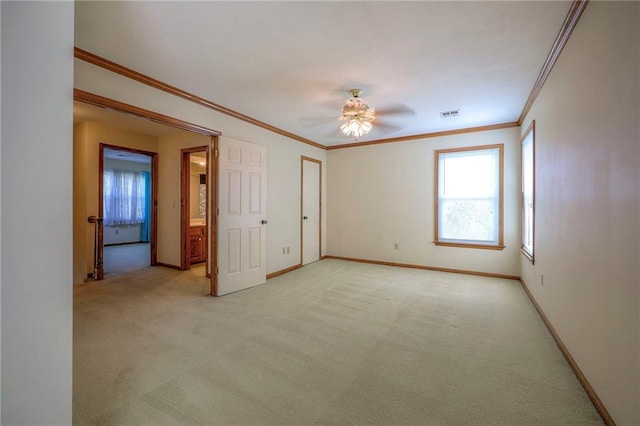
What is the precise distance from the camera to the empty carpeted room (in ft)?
3.93

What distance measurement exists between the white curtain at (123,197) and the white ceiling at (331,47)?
22.8 ft

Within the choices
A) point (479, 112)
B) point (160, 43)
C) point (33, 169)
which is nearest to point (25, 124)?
point (33, 169)

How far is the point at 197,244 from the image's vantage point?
5.57 metres

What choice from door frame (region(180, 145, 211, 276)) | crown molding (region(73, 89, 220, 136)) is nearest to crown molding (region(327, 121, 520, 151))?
door frame (region(180, 145, 211, 276))

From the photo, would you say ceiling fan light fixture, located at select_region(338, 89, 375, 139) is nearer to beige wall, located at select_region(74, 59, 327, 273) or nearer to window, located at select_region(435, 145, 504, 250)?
beige wall, located at select_region(74, 59, 327, 273)

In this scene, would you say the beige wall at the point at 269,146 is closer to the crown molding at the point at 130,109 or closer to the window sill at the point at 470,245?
the crown molding at the point at 130,109

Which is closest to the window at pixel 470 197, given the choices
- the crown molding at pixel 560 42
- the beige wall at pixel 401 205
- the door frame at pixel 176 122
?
the beige wall at pixel 401 205

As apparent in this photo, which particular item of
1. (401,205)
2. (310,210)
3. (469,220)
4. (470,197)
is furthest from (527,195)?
(310,210)

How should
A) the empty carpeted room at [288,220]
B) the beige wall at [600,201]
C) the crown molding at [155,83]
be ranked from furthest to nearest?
the crown molding at [155,83], the beige wall at [600,201], the empty carpeted room at [288,220]

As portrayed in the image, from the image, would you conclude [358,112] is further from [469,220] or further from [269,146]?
[469,220]

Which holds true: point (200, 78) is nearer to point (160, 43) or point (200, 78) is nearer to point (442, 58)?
point (160, 43)

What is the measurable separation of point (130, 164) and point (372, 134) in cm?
793

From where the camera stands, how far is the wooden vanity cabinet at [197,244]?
5.42 m

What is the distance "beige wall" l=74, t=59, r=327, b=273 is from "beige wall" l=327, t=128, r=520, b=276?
18.5 inches
